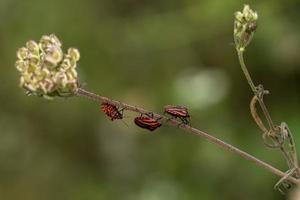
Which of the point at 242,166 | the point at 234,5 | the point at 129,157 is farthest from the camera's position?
the point at 129,157

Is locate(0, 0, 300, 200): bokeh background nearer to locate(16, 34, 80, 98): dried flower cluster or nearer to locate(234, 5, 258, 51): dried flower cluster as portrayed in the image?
locate(234, 5, 258, 51): dried flower cluster

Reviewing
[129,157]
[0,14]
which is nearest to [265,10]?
[129,157]

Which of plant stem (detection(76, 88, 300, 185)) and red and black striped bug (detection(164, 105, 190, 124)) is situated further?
red and black striped bug (detection(164, 105, 190, 124))

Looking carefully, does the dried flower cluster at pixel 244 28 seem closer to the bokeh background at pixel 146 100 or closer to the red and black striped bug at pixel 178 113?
the red and black striped bug at pixel 178 113

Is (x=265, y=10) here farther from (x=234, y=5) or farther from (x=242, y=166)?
(x=242, y=166)

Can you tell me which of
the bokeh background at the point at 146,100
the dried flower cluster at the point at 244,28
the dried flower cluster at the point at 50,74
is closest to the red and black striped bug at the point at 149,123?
the dried flower cluster at the point at 50,74

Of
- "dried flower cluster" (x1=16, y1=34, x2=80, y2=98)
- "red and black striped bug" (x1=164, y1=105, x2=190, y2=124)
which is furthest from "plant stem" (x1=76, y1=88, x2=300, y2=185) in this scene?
"red and black striped bug" (x1=164, y1=105, x2=190, y2=124)
